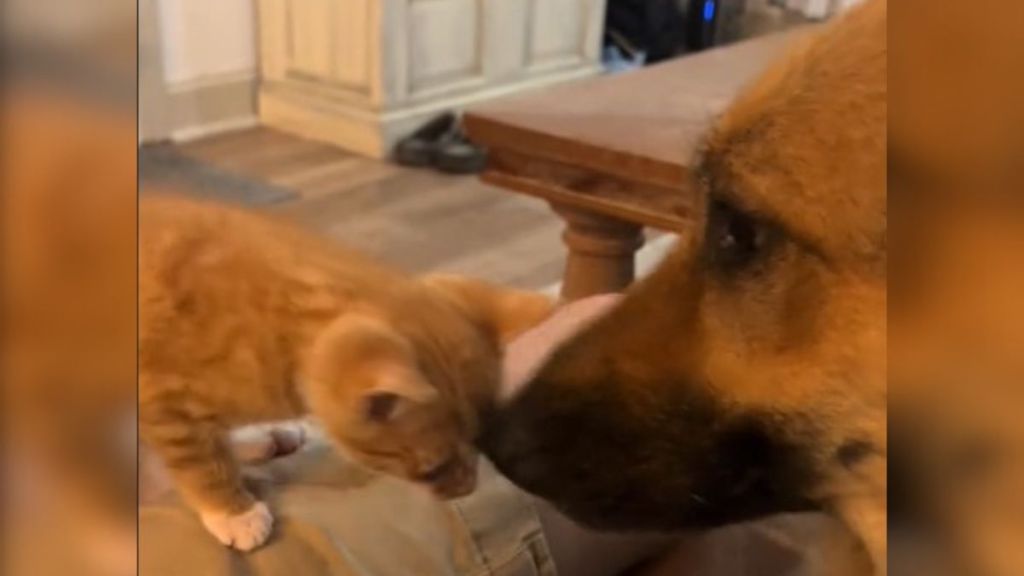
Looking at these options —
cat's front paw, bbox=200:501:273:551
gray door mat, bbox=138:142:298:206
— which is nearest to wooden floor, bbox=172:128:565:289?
gray door mat, bbox=138:142:298:206

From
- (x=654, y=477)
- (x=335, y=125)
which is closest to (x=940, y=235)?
(x=654, y=477)

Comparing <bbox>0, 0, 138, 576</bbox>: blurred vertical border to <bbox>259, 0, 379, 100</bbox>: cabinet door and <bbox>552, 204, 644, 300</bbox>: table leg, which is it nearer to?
<bbox>259, 0, 379, 100</bbox>: cabinet door

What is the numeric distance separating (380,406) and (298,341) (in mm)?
46

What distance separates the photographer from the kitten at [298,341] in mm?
493

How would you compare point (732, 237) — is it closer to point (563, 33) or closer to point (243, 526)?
point (563, 33)

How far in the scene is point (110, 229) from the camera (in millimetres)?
462

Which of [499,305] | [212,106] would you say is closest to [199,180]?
[212,106]

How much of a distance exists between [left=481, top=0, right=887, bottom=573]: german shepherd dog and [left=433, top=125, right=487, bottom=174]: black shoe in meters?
0.09

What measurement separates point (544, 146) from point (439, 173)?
49 mm

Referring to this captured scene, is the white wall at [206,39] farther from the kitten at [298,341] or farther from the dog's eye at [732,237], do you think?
the dog's eye at [732,237]

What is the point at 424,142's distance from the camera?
1.73 feet

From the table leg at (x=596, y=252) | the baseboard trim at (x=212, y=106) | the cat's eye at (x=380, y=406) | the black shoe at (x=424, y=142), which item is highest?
the baseboard trim at (x=212, y=106)

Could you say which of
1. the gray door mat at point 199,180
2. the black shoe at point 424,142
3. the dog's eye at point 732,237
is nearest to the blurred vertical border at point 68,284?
the gray door mat at point 199,180

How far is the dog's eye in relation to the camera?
19.1 inches
